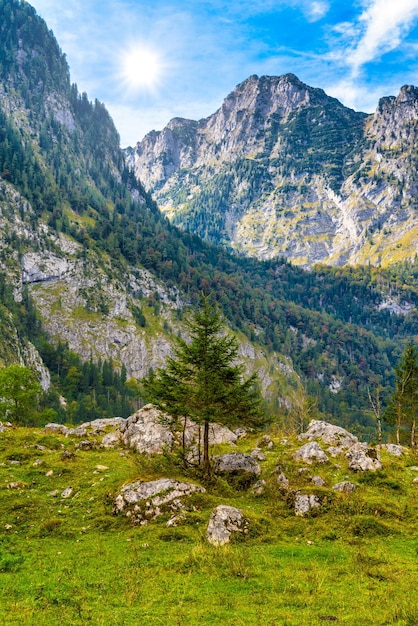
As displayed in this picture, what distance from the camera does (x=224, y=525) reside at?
21625 millimetres

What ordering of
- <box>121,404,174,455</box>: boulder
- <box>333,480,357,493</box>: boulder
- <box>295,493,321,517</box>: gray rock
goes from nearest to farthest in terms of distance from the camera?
<box>295,493,321,517</box>: gray rock
<box>333,480,357,493</box>: boulder
<box>121,404,174,455</box>: boulder

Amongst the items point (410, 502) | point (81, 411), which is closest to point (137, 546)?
point (410, 502)

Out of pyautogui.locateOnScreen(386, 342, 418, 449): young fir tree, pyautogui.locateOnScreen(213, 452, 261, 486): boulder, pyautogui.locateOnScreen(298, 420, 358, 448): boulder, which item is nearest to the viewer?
pyautogui.locateOnScreen(213, 452, 261, 486): boulder

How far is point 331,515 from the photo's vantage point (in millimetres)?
24594

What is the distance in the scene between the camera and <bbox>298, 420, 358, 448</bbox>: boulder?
4384 cm

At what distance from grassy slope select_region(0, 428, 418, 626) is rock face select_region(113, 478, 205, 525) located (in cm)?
85

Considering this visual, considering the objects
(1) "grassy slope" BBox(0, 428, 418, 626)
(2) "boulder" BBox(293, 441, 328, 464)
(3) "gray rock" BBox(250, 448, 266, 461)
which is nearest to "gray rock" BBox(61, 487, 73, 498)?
(1) "grassy slope" BBox(0, 428, 418, 626)

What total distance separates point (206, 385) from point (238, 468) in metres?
8.78

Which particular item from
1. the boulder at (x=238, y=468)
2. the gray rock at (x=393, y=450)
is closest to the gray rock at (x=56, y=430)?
the boulder at (x=238, y=468)

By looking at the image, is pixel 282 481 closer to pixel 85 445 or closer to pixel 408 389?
pixel 85 445

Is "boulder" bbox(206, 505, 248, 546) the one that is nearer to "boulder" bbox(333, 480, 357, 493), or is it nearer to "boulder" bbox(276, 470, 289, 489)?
"boulder" bbox(276, 470, 289, 489)

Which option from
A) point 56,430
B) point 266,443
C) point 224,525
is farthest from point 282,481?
point 56,430

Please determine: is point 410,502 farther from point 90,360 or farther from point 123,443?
point 90,360

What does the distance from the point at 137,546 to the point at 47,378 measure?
481 feet
